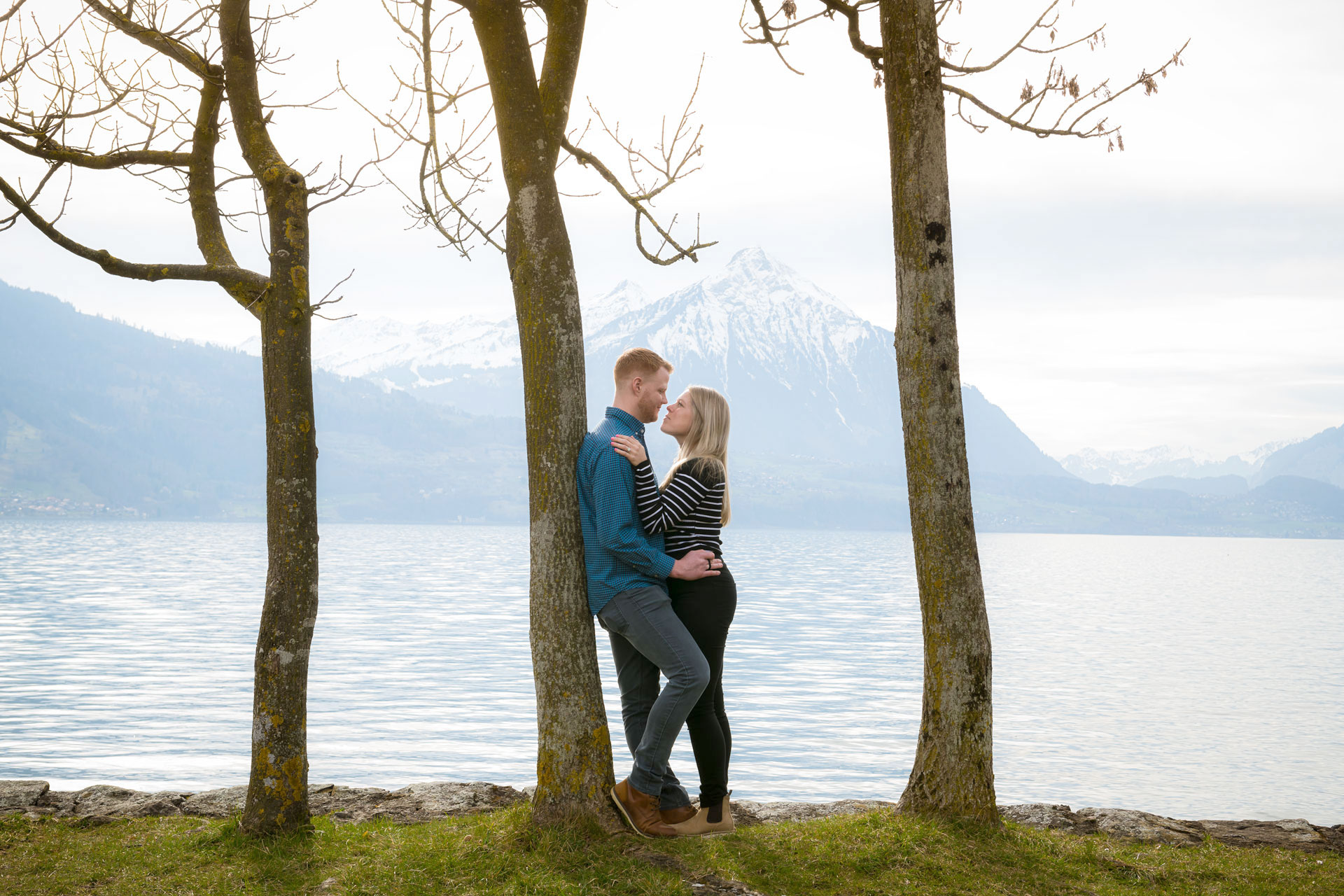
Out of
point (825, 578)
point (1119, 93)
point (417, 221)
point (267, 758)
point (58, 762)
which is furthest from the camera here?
point (825, 578)

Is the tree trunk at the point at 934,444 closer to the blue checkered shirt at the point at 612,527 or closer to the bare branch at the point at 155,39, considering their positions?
the blue checkered shirt at the point at 612,527

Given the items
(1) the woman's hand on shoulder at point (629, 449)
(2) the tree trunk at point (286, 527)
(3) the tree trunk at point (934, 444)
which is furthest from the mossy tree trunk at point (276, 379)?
(3) the tree trunk at point (934, 444)

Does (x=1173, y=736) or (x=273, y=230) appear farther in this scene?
(x=1173, y=736)

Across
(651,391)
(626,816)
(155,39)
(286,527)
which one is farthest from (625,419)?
(155,39)

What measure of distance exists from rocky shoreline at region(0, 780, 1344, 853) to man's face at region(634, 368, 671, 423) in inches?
115

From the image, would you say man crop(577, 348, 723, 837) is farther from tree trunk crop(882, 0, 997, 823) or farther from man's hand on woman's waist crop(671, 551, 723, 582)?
tree trunk crop(882, 0, 997, 823)

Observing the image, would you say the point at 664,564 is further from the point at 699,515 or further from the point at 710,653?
the point at 710,653

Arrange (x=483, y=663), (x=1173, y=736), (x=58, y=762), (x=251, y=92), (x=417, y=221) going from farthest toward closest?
1. (x=483, y=663)
2. (x=1173, y=736)
3. (x=58, y=762)
4. (x=417, y=221)
5. (x=251, y=92)

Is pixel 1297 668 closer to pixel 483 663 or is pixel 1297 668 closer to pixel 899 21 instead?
pixel 483 663

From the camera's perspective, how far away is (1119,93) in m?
6.67

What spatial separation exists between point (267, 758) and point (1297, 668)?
38813mm

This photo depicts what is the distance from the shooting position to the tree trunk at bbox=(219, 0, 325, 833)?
5695 millimetres

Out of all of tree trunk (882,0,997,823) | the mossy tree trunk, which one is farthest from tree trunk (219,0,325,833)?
tree trunk (882,0,997,823)

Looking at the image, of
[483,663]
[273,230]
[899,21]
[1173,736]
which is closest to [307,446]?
[273,230]
